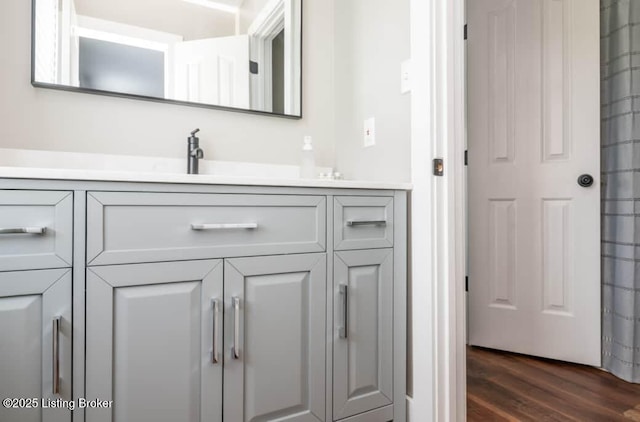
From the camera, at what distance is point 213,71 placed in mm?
1540

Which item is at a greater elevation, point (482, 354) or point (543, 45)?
point (543, 45)

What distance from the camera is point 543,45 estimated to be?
1.88 metres

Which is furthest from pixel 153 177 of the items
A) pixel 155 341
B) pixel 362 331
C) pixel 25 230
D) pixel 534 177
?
pixel 534 177

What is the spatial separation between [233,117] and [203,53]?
0.30 meters

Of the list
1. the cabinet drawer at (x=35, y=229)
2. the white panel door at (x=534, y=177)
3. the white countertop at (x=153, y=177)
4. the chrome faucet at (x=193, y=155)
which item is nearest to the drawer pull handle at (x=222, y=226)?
the white countertop at (x=153, y=177)

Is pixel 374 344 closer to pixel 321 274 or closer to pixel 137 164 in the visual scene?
pixel 321 274

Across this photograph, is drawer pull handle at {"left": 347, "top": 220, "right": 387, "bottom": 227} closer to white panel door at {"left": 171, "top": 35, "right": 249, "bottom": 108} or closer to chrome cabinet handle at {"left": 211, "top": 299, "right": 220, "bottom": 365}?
chrome cabinet handle at {"left": 211, "top": 299, "right": 220, "bottom": 365}

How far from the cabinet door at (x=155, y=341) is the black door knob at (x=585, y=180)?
1.82m

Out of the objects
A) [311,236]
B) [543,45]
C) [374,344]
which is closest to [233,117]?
[311,236]

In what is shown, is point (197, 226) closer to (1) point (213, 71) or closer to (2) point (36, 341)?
(2) point (36, 341)

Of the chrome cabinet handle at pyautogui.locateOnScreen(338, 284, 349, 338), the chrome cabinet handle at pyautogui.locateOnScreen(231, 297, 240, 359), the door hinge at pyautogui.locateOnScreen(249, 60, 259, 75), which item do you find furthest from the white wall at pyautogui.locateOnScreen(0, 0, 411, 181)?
the chrome cabinet handle at pyautogui.locateOnScreen(231, 297, 240, 359)

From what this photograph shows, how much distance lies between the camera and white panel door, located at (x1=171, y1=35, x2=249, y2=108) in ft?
4.86

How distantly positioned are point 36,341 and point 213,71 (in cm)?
120

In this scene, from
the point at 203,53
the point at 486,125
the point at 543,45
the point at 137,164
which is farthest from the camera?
the point at 486,125
